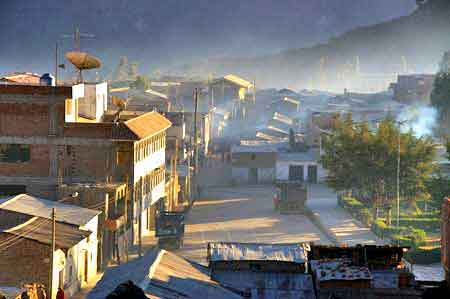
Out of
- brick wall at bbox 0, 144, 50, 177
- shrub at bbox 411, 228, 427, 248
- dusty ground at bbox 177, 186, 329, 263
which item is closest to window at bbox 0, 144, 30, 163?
brick wall at bbox 0, 144, 50, 177

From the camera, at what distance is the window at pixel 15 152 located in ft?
126

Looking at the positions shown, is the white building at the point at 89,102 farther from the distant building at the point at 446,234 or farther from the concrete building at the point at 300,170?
the distant building at the point at 446,234

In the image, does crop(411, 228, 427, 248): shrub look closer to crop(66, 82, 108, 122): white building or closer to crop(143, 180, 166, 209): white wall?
crop(143, 180, 166, 209): white wall

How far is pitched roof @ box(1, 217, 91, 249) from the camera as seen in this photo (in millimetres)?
27234

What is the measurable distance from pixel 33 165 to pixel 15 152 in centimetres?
70

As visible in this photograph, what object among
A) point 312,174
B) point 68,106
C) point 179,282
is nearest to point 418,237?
point 68,106

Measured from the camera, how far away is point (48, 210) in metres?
31.0

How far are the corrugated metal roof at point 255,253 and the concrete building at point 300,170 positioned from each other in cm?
3212

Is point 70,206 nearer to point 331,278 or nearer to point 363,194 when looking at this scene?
point 331,278

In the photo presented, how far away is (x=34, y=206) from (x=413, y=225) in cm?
1611

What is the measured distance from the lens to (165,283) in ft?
68.1

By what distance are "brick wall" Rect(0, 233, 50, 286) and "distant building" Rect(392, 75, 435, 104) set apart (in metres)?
62.3

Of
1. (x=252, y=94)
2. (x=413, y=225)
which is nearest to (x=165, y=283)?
(x=413, y=225)

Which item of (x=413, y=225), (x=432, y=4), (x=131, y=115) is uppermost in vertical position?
(x=432, y=4)
